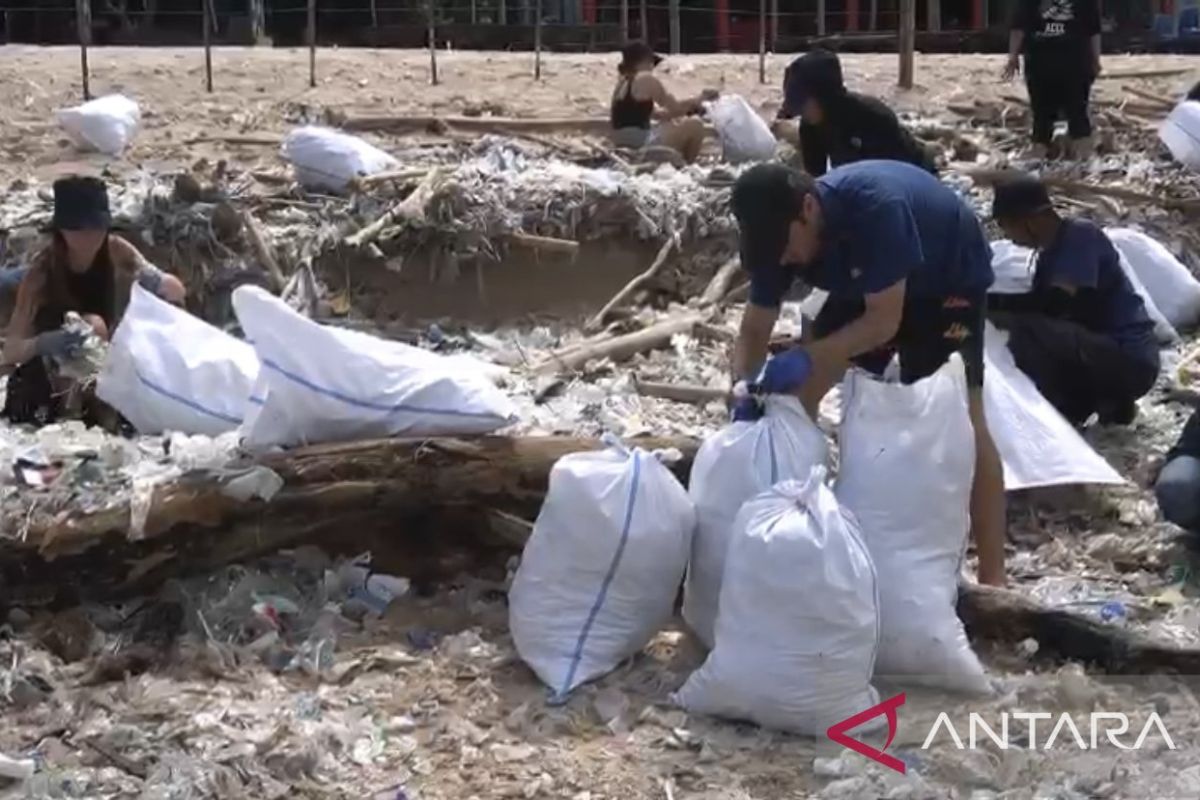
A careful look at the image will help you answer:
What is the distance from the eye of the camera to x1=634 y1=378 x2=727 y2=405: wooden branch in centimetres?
550

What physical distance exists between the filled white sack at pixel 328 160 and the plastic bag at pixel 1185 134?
3.81 m

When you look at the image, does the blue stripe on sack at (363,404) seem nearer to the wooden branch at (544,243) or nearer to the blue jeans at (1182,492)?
the blue jeans at (1182,492)

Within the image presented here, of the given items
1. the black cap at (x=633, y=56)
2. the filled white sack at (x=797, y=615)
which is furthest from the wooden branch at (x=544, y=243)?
the filled white sack at (x=797, y=615)

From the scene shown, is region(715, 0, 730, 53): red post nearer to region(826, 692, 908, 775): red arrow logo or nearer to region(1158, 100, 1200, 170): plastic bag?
region(1158, 100, 1200, 170): plastic bag

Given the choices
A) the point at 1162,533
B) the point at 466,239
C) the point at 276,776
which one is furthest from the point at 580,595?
the point at 466,239

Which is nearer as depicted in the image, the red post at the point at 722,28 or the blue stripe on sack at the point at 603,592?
the blue stripe on sack at the point at 603,592

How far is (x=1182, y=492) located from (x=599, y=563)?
1626mm

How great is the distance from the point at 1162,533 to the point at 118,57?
378 inches

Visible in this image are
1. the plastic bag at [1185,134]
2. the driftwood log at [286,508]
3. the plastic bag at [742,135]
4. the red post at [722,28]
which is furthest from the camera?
the red post at [722,28]

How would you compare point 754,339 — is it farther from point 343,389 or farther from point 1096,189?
point 1096,189

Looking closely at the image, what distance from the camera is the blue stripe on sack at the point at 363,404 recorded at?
12.7 ft

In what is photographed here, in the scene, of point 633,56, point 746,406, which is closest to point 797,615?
point 746,406

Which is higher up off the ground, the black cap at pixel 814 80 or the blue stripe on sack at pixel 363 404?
the black cap at pixel 814 80

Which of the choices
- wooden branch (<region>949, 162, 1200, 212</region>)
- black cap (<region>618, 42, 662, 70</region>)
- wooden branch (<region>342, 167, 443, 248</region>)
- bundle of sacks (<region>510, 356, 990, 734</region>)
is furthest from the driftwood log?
black cap (<region>618, 42, 662, 70</region>)
